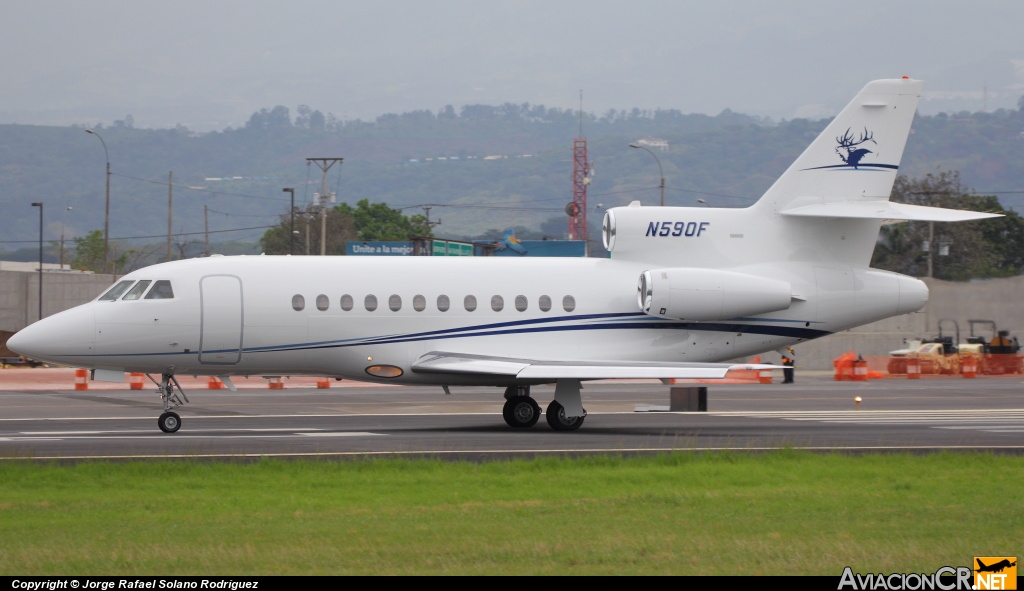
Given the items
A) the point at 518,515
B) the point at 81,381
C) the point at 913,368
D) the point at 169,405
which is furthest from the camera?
the point at 913,368

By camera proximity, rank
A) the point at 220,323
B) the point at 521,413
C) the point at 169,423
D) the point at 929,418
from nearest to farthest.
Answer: the point at 169,423 → the point at 220,323 → the point at 521,413 → the point at 929,418

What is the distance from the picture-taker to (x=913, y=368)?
46.2m

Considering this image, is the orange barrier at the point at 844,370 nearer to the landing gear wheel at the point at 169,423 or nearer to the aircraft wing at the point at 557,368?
the aircraft wing at the point at 557,368

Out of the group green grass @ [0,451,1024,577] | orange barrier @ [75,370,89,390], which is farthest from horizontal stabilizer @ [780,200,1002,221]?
orange barrier @ [75,370,89,390]

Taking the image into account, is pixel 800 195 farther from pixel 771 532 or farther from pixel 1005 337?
pixel 1005 337

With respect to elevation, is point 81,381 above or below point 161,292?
below

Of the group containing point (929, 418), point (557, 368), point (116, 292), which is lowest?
point (929, 418)

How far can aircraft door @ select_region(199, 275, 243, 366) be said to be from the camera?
22812 mm

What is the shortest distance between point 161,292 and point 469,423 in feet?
21.9

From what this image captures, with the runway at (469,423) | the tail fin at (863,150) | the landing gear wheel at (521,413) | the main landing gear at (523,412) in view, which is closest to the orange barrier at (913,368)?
the runway at (469,423)

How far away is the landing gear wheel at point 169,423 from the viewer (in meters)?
21.8

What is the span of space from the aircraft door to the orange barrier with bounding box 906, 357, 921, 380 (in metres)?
30.8

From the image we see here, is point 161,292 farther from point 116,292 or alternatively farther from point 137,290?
point 116,292


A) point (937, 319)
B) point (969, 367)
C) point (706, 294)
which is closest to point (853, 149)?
point (706, 294)
